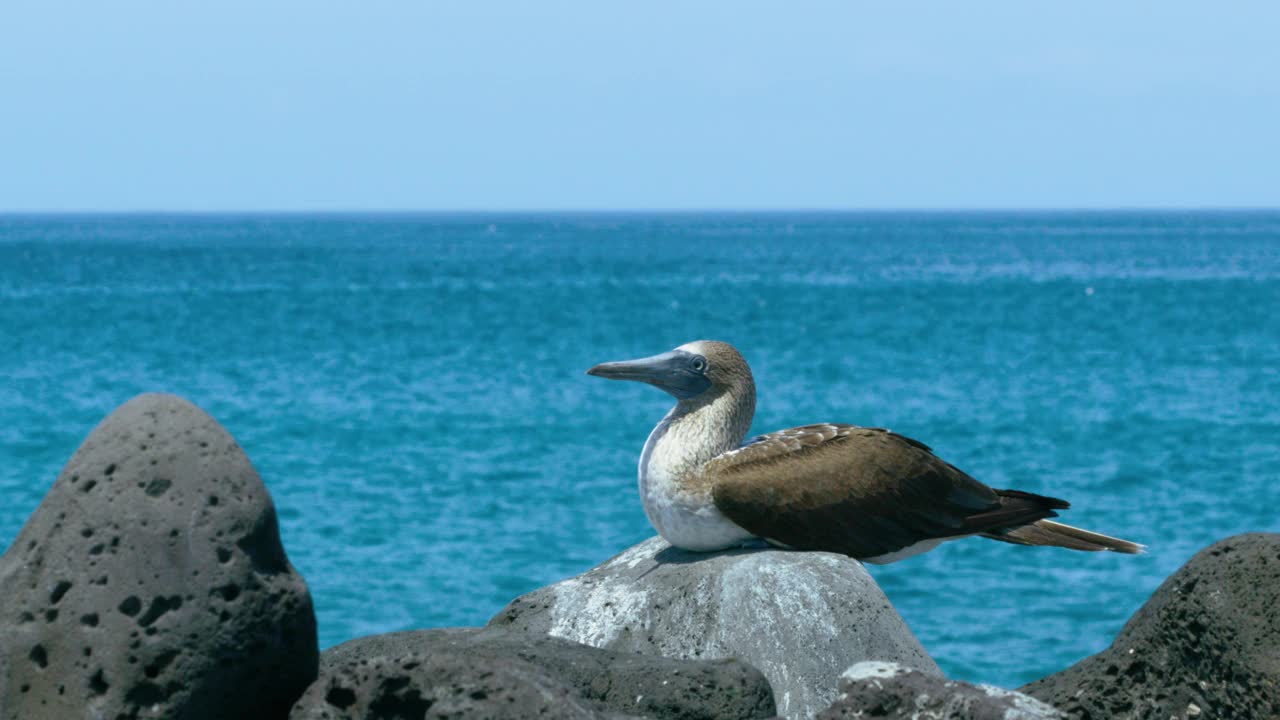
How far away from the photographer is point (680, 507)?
20.7 feet

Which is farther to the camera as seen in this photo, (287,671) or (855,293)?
(855,293)

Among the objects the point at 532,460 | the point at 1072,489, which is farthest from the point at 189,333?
the point at 1072,489

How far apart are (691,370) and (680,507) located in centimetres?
59

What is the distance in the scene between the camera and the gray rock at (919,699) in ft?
13.7

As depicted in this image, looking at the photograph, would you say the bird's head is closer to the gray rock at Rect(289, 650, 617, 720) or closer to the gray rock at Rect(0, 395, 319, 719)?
the gray rock at Rect(0, 395, 319, 719)

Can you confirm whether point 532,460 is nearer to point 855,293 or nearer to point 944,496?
point 944,496

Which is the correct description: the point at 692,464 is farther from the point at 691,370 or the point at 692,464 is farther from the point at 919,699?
the point at 919,699

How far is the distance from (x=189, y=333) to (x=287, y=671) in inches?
1722

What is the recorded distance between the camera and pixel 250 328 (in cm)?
4725

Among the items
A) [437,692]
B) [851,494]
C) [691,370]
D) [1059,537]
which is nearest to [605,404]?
[1059,537]

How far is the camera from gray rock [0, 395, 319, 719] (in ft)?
14.0

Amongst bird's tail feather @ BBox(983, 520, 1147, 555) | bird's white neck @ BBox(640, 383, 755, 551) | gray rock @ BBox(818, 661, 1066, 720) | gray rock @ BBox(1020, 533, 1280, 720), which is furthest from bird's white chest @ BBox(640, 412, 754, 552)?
gray rock @ BBox(818, 661, 1066, 720)

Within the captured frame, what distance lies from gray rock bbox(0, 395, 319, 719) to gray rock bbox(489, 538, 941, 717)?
1.96m

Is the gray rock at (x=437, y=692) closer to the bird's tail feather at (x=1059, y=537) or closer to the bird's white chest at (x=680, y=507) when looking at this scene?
the bird's white chest at (x=680, y=507)
